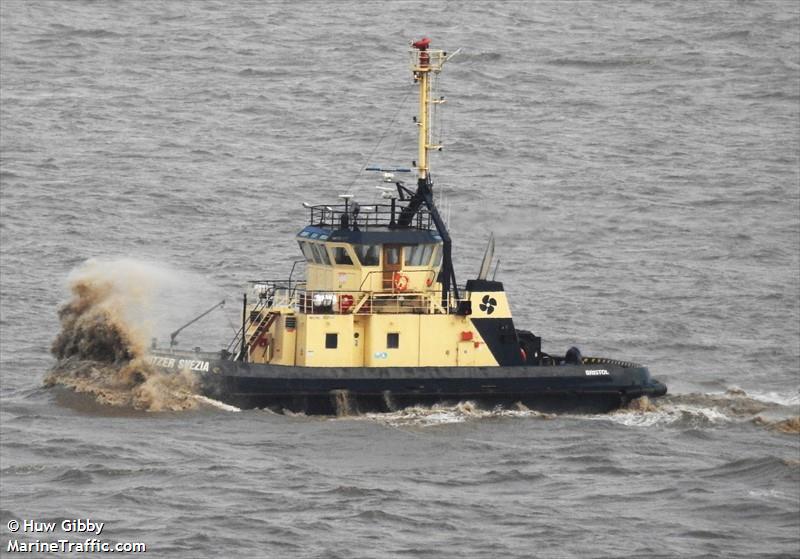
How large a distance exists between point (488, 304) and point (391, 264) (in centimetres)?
214

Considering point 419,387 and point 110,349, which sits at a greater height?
point 110,349

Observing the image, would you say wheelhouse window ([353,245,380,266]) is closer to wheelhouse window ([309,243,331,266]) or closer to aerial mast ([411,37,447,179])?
wheelhouse window ([309,243,331,266])

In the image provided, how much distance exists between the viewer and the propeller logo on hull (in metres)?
37.6

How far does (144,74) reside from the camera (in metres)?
67.2

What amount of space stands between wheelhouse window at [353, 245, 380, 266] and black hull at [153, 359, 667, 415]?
227 centimetres

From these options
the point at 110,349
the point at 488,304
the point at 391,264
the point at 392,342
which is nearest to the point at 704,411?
the point at 488,304

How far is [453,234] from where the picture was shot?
170 feet

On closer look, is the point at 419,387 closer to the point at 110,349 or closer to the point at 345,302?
the point at 345,302

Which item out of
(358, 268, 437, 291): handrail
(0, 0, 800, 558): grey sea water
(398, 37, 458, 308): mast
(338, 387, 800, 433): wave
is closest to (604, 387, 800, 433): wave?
(338, 387, 800, 433): wave

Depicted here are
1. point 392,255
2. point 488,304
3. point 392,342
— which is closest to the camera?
point 392,342

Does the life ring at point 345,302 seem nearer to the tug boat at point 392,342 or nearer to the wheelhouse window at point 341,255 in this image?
the tug boat at point 392,342

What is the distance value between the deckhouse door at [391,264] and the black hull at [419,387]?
192cm

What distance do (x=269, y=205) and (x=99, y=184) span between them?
17.5 ft

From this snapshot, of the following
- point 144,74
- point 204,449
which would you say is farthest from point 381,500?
point 144,74
